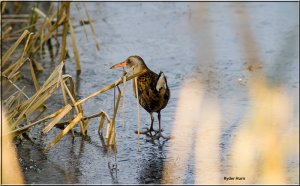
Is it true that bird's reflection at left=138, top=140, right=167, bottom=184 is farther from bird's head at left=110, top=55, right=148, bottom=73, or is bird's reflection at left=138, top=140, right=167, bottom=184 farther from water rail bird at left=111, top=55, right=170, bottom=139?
bird's head at left=110, top=55, right=148, bottom=73

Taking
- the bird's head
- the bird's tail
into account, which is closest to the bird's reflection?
the bird's tail

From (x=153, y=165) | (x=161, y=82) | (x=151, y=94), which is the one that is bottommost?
(x=153, y=165)

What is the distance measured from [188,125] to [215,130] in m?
0.26

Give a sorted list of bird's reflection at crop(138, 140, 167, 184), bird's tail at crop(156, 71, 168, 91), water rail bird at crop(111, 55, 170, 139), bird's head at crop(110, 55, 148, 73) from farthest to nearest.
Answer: bird's head at crop(110, 55, 148, 73) → water rail bird at crop(111, 55, 170, 139) → bird's tail at crop(156, 71, 168, 91) → bird's reflection at crop(138, 140, 167, 184)

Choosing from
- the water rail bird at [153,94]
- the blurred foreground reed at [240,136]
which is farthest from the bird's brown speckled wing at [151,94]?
the blurred foreground reed at [240,136]

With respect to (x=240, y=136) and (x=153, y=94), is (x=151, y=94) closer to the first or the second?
(x=153, y=94)

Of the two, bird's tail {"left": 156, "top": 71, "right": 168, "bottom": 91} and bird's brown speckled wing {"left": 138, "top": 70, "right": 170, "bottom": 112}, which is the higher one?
bird's tail {"left": 156, "top": 71, "right": 168, "bottom": 91}

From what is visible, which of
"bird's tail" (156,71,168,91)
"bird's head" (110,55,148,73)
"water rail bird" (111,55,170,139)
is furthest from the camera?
"bird's head" (110,55,148,73)

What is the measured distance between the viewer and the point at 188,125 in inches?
234

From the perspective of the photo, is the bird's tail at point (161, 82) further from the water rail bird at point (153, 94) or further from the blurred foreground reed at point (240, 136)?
the blurred foreground reed at point (240, 136)

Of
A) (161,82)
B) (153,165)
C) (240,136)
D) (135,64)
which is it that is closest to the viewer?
(153,165)

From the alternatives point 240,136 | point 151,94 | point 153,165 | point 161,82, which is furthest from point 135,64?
point 153,165

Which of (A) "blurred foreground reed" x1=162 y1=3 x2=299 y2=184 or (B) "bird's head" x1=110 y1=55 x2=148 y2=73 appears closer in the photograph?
(A) "blurred foreground reed" x1=162 y1=3 x2=299 y2=184

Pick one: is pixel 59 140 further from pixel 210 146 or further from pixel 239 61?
pixel 239 61
